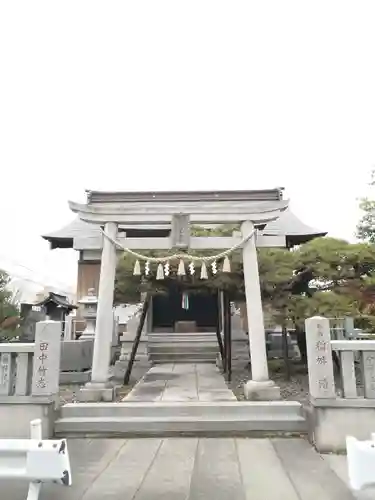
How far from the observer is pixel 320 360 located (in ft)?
19.2

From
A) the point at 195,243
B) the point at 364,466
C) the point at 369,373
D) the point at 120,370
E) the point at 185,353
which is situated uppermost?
the point at 195,243

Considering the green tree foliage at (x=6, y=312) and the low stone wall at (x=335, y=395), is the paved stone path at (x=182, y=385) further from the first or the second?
the green tree foliage at (x=6, y=312)

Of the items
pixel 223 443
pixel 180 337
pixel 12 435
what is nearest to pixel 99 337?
pixel 12 435

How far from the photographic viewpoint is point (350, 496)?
155 inches

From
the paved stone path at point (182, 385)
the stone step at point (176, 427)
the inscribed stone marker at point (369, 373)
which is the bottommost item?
the stone step at point (176, 427)

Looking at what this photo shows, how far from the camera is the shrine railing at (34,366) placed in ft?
19.8

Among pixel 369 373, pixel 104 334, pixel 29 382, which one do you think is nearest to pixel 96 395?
pixel 104 334

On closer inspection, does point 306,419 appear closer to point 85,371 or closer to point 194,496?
point 194,496

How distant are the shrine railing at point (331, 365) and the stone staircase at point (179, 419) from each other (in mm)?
932

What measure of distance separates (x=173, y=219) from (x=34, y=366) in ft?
13.4

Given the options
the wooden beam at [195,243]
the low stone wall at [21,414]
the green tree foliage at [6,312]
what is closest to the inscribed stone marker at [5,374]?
the low stone wall at [21,414]

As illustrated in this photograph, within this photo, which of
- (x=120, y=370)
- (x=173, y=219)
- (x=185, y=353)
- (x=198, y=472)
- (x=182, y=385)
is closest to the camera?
(x=198, y=472)

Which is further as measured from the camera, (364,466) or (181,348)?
(181,348)

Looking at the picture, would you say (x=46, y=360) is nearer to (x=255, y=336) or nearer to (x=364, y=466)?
(x=255, y=336)
